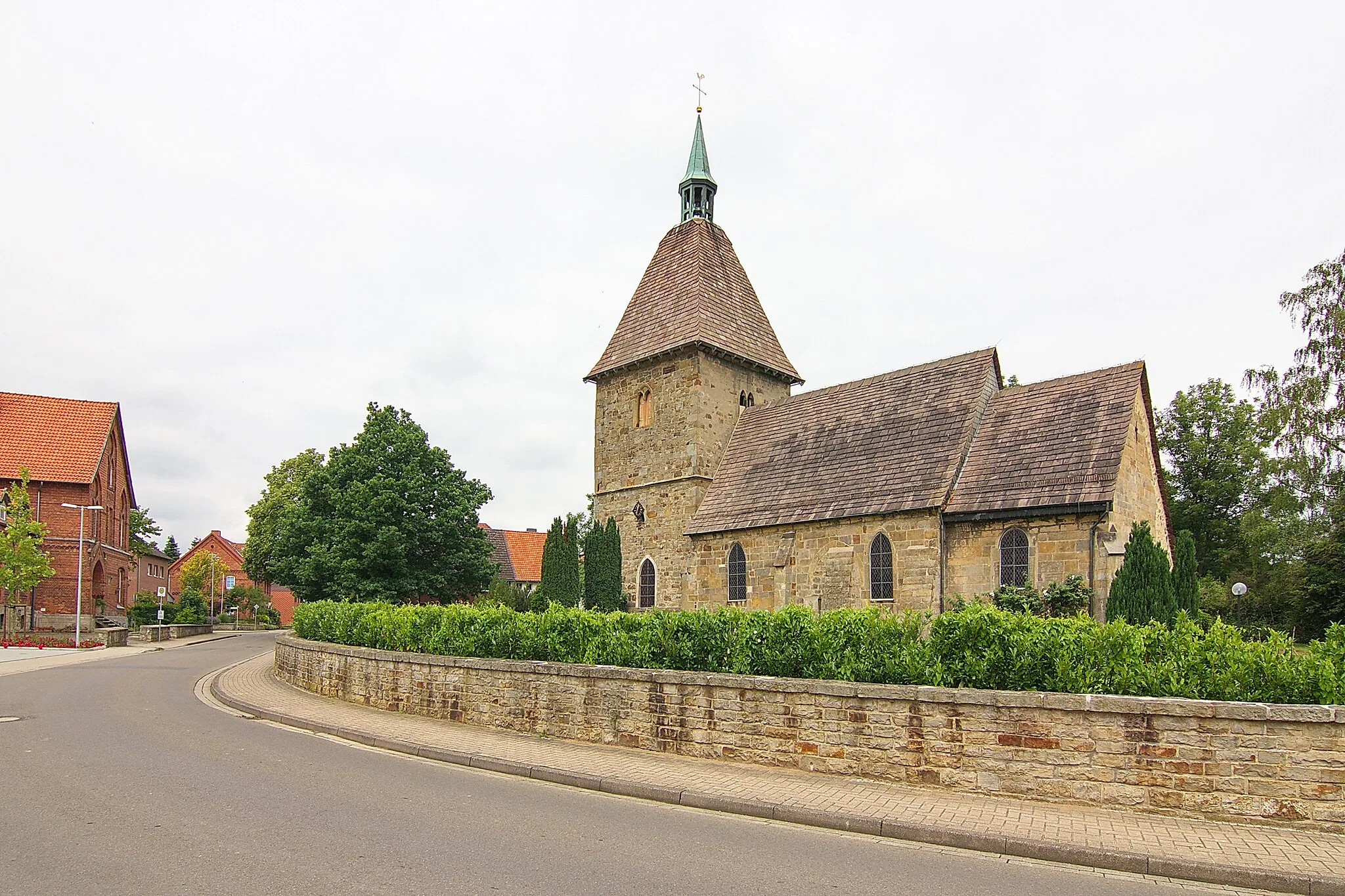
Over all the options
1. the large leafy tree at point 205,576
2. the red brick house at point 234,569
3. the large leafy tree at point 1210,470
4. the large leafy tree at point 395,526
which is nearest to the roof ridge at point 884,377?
the large leafy tree at point 395,526

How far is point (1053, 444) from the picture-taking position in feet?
65.9

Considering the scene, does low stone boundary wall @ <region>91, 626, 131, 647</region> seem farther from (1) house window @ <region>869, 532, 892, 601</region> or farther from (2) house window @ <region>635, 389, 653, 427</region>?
(1) house window @ <region>869, 532, 892, 601</region>

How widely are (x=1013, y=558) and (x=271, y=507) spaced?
51676mm

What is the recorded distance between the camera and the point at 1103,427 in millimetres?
19547

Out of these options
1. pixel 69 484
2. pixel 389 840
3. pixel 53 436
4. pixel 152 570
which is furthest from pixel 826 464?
pixel 152 570

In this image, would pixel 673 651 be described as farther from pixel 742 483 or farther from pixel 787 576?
pixel 742 483

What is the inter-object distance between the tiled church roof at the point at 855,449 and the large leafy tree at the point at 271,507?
38197 millimetres

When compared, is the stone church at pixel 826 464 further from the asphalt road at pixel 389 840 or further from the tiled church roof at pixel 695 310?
the asphalt road at pixel 389 840

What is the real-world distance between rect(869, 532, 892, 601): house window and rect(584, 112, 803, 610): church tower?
21.8 feet

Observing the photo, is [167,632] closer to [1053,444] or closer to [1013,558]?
[1013,558]

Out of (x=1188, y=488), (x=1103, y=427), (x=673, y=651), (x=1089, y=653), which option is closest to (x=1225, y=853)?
(x=1089, y=653)

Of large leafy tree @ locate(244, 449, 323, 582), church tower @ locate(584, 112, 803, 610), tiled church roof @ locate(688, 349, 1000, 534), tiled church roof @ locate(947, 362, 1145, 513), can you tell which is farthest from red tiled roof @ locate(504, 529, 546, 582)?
tiled church roof @ locate(947, 362, 1145, 513)

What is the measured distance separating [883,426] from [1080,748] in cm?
1681

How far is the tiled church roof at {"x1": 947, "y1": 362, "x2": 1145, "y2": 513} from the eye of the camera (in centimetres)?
1869
